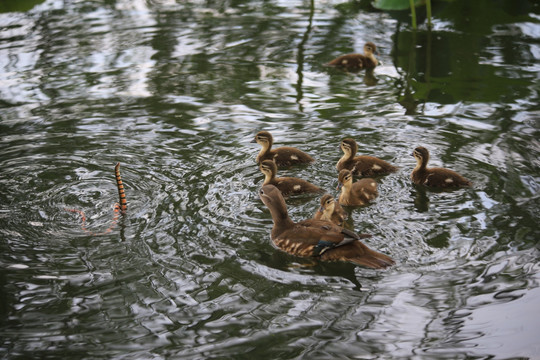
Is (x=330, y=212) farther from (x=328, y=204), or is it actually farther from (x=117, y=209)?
(x=117, y=209)

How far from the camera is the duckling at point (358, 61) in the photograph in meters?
7.92

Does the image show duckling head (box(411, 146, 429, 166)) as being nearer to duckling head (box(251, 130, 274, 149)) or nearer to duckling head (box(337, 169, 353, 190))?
duckling head (box(337, 169, 353, 190))

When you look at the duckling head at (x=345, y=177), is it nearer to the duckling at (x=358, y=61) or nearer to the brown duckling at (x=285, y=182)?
the brown duckling at (x=285, y=182)

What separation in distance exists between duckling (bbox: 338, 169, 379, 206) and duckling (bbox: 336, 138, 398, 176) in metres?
0.37

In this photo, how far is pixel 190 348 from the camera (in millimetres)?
3656

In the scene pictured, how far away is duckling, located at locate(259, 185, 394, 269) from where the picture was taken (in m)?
4.32

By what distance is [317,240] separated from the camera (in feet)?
14.6

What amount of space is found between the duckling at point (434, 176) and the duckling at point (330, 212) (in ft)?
2.67

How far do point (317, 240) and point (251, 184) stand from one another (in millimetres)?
1240

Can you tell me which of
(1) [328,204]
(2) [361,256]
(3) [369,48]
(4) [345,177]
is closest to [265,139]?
(4) [345,177]

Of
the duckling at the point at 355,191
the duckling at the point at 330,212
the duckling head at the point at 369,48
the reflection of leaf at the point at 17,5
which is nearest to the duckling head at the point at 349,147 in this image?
the duckling at the point at 355,191

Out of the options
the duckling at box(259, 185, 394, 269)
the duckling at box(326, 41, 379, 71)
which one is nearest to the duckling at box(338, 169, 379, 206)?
the duckling at box(259, 185, 394, 269)

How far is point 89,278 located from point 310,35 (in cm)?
568

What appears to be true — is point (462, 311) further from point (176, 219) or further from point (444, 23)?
point (444, 23)
